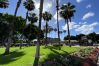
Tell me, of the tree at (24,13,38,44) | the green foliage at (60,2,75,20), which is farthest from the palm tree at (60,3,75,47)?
the tree at (24,13,38,44)

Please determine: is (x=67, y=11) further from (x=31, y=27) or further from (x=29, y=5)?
(x=31, y=27)

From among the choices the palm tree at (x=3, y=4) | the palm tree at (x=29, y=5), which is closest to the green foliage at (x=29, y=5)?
the palm tree at (x=29, y=5)

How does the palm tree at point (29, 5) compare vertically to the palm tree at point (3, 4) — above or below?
above

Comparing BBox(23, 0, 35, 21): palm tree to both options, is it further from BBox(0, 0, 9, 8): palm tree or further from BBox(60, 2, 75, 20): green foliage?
BBox(0, 0, 9, 8): palm tree

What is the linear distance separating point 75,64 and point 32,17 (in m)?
75.9

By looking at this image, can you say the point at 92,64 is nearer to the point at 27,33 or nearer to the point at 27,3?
the point at 27,3

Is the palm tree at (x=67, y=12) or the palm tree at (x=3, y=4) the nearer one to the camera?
the palm tree at (x=3, y=4)

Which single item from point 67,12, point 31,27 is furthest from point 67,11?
point 31,27

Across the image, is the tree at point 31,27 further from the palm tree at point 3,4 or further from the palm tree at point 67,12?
the palm tree at point 3,4

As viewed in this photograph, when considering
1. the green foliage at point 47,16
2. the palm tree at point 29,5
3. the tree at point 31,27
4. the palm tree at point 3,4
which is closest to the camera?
the palm tree at point 3,4

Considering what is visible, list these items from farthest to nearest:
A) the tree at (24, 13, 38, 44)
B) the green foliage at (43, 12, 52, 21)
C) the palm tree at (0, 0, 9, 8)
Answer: the tree at (24, 13, 38, 44)
the green foliage at (43, 12, 52, 21)
the palm tree at (0, 0, 9, 8)

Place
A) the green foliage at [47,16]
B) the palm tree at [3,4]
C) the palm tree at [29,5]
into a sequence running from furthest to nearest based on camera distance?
the green foliage at [47,16] → the palm tree at [29,5] → the palm tree at [3,4]

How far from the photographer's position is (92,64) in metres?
25.5

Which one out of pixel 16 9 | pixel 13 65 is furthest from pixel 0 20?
pixel 13 65
